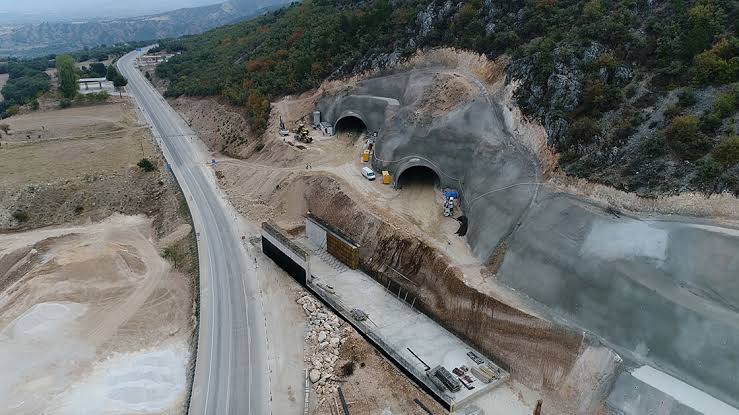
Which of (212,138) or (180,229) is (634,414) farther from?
(212,138)

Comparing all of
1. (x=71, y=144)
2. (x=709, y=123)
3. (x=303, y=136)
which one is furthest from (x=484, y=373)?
(x=71, y=144)

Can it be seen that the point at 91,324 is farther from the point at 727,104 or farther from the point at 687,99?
the point at 727,104

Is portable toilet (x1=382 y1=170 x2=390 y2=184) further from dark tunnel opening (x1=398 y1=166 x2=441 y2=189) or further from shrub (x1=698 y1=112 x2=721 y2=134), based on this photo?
shrub (x1=698 y1=112 x2=721 y2=134)

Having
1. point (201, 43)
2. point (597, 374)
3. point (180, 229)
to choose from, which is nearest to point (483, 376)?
point (597, 374)

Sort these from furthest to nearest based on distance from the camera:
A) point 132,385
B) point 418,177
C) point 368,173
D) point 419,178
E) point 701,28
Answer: point 418,177, point 419,178, point 368,173, point 701,28, point 132,385

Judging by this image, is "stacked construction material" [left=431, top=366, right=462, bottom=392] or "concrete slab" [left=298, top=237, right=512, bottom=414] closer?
"stacked construction material" [left=431, top=366, right=462, bottom=392]

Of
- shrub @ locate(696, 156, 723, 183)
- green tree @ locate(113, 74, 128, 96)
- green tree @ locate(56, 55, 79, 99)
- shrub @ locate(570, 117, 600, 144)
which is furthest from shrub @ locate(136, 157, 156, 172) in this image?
shrub @ locate(696, 156, 723, 183)
